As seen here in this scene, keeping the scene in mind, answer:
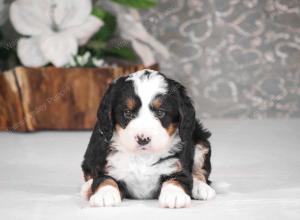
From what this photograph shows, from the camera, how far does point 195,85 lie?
5.39 meters

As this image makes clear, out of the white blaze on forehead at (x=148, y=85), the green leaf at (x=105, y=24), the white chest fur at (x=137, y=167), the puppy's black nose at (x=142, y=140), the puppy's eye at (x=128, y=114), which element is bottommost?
the green leaf at (x=105, y=24)

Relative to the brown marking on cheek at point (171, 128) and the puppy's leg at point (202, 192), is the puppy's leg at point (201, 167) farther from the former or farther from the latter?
the brown marking on cheek at point (171, 128)

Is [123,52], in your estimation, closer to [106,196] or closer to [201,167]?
[201,167]

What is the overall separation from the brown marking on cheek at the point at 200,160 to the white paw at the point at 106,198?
381 millimetres

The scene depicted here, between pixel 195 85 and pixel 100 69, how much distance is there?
115 cm

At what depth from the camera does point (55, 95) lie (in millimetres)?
4508

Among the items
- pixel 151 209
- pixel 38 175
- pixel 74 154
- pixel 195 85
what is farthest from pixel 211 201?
pixel 195 85

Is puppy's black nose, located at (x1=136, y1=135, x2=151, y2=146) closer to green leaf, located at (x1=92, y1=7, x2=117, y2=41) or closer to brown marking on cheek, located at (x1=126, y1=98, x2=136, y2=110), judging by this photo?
brown marking on cheek, located at (x1=126, y1=98, x2=136, y2=110)

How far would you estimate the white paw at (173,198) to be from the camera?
7.11ft

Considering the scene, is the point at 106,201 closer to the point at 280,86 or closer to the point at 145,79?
the point at 145,79

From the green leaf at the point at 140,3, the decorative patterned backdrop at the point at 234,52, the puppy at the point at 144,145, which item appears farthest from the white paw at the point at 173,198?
the decorative patterned backdrop at the point at 234,52

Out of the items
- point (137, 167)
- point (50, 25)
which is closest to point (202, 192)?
point (137, 167)

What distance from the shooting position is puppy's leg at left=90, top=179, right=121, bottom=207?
7.11 ft

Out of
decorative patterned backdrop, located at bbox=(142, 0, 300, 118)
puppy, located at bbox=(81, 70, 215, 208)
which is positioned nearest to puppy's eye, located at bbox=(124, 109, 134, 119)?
puppy, located at bbox=(81, 70, 215, 208)
